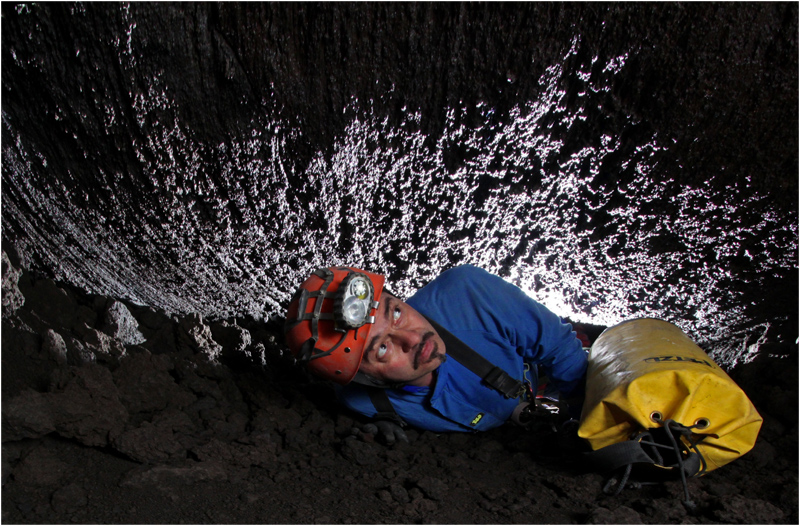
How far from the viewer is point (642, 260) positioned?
91.7 inches

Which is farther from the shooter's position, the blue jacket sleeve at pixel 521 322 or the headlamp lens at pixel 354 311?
the blue jacket sleeve at pixel 521 322

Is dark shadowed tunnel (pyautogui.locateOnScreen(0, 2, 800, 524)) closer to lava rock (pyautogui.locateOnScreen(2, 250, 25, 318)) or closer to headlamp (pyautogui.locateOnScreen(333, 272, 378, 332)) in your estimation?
lava rock (pyautogui.locateOnScreen(2, 250, 25, 318))

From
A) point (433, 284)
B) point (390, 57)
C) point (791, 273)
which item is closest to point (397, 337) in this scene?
point (433, 284)

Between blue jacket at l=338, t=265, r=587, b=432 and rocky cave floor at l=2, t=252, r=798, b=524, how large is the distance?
124 millimetres

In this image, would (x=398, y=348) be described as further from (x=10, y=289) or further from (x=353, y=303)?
(x=10, y=289)

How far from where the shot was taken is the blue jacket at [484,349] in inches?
82.4

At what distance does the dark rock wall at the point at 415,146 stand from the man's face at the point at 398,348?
22.7 inches

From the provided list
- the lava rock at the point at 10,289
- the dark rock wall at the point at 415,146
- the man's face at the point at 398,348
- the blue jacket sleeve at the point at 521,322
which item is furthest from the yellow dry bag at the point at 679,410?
the lava rock at the point at 10,289

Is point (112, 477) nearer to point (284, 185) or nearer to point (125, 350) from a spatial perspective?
point (125, 350)

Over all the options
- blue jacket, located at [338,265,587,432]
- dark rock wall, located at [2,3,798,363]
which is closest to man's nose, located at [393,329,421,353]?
blue jacket, located at [338,265,587,432]

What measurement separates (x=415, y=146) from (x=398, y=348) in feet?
2.61

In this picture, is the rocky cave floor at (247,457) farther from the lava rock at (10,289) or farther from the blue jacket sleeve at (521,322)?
the blue jacket sleeve at (521,322)

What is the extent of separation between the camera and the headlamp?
1761 millimetres

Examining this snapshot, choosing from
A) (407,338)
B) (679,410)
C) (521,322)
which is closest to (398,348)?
(407,338)
